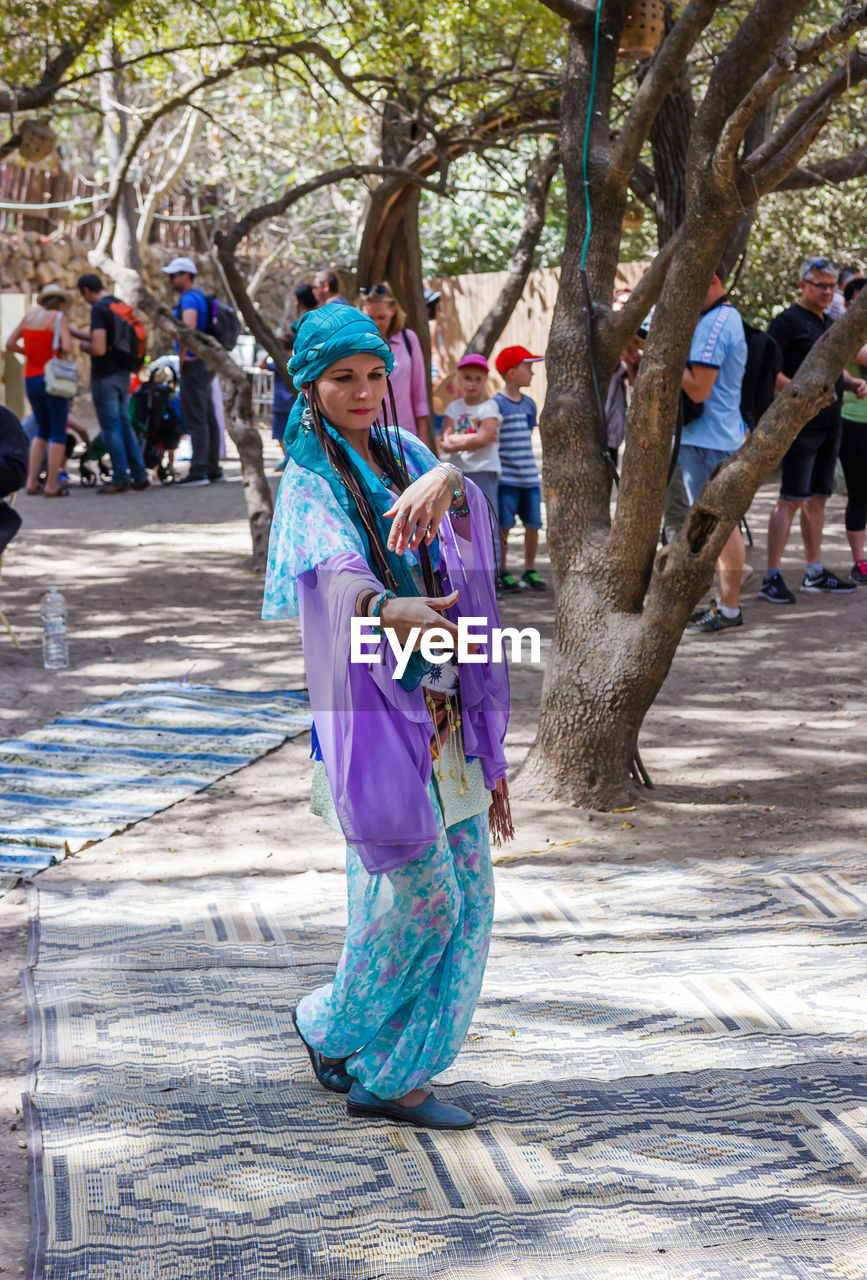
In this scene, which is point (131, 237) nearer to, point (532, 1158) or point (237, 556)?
point (237, 556)

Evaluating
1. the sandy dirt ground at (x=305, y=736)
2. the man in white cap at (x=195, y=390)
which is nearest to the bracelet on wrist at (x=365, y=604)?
the sandy dirt ground at (x=305, y=736)

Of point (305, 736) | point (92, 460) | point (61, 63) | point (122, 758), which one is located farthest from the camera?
point (92, 460)

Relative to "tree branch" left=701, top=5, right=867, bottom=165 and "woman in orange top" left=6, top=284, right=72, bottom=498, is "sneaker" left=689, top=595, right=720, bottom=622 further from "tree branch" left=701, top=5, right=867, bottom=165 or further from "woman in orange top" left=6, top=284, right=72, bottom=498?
"woman in orange top" left=6, top=284, right=72, bottom=498

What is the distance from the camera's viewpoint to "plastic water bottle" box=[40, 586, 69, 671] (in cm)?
757

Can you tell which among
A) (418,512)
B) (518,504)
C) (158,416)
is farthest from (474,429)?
(158,416)

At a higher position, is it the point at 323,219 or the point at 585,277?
the point at 323,219

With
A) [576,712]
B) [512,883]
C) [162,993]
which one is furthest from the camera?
[576,712]

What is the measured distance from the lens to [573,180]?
554 cm

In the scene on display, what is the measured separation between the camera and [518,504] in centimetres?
929

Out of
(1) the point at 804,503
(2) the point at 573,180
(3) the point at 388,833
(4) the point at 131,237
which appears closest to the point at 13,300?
(4) the point at 131,237

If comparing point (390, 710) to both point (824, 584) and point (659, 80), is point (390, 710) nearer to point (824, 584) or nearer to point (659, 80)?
point (659, 80)

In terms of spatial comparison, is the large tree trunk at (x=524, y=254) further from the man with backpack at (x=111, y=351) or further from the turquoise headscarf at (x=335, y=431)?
the turquoise headscarf at (x=335, y=431)

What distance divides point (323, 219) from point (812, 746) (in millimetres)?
22771

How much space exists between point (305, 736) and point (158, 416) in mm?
9245
